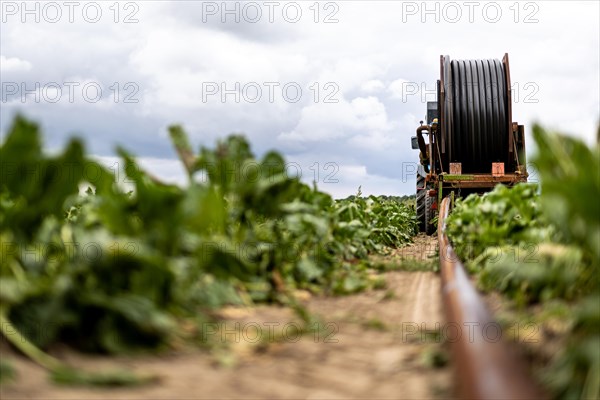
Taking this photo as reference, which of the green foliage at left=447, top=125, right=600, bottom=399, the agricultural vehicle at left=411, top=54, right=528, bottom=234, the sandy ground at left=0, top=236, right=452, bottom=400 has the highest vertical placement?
the agricultural vehicle at left=411, top=54, right=528, bottom=234

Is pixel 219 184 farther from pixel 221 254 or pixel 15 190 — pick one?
pixel 15 190

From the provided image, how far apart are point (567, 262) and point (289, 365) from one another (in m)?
1.07

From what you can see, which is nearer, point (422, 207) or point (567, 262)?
point (567, 262)

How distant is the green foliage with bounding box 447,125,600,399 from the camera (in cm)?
163

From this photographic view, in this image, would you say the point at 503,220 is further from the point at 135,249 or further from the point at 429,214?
the point at 429,214

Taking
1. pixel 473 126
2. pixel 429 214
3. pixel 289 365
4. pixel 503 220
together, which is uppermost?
pixel 473 126

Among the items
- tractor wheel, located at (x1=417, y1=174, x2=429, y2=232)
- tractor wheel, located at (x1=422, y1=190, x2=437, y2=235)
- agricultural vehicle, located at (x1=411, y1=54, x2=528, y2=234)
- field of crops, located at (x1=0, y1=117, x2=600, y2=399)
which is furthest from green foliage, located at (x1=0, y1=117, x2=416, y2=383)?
tractor wheel, located at (x1=417, y1=174, x2=429, y2=232)

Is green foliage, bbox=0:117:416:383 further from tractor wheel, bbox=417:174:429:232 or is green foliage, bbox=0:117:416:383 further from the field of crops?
tractor wheel, bbox=417:174:429:232

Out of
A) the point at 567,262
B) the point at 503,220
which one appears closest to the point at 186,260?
the point at 567,262

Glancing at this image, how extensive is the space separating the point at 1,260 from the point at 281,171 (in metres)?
1.61

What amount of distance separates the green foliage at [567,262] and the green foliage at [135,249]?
3.06ft

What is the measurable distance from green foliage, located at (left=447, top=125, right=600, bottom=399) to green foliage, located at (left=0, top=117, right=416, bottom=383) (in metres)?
0.93

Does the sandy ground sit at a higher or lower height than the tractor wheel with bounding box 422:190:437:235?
lower

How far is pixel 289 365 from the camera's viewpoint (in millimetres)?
2092
